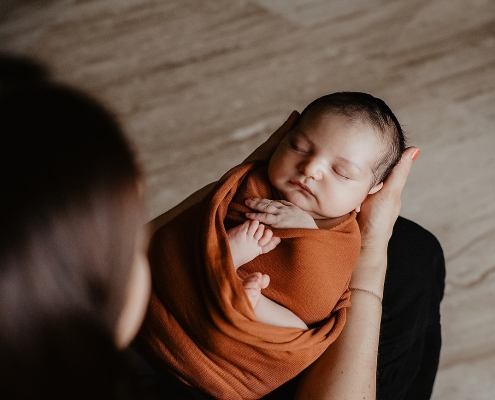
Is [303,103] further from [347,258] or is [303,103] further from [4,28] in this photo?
[4,28]

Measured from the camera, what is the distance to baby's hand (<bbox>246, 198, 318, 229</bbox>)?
0.92 m

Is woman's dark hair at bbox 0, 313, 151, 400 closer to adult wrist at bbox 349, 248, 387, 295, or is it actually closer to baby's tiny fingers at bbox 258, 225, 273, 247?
baby's tiny fingers at bbox 258, 225, 273, 247

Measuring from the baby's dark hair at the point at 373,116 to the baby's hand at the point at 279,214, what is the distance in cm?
21

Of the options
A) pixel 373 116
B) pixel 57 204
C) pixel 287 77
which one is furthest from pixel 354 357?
pixel 287 77

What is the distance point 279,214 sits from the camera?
928mm

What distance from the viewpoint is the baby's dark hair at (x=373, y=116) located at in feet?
3.28

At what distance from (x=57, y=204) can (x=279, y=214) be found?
0.53 m

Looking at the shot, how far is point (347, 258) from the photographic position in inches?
36.6

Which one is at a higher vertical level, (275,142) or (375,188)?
(275,142)

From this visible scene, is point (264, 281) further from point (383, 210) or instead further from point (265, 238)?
point (383, 210)

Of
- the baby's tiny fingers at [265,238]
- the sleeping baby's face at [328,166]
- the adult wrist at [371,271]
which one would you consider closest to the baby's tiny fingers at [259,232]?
the baby's tiny fingers at [265,238]

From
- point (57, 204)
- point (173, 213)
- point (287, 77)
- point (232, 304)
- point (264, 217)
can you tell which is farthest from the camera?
point (287, 77)

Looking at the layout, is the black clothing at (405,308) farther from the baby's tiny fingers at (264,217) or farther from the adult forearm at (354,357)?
the baby's tiny fingers at (264,217)

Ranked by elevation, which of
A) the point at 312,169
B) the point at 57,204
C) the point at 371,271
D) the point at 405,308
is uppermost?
the point at 57,204
